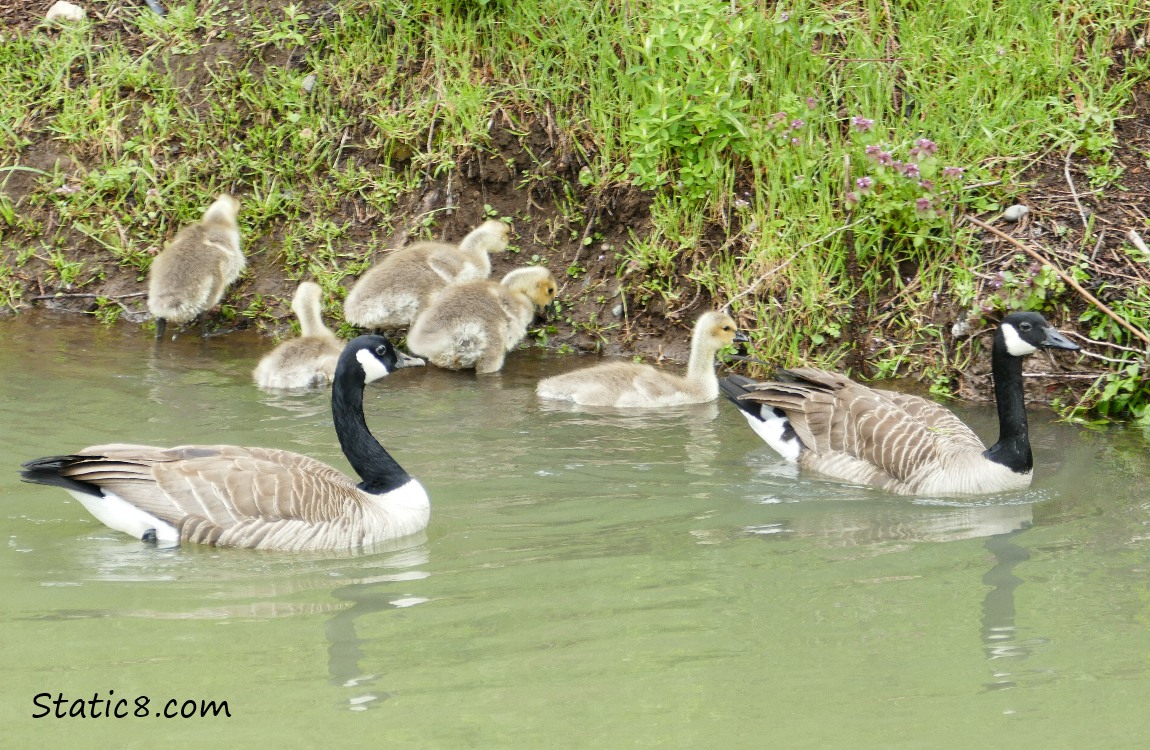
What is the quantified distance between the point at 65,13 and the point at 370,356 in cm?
663

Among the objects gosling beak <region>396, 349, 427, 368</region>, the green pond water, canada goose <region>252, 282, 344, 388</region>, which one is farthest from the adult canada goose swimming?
gosling beak <region>396, 349, 427, 368</region>

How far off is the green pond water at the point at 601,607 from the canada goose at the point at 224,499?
0.12 meters

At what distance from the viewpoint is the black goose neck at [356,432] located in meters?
6.44

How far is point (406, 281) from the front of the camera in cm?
933

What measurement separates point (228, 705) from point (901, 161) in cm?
619

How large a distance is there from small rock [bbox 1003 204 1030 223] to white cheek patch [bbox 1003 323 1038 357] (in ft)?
6.35

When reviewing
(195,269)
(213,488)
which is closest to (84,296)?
(195,269)

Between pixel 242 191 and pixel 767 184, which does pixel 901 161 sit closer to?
pixel 767 184

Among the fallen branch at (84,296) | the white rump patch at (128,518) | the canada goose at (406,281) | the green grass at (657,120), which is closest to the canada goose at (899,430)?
the green grass at (657,120)

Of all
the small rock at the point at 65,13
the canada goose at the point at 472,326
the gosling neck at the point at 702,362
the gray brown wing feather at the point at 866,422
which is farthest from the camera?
the small rock at the point at 65,13

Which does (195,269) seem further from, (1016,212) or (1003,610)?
(1003,610)

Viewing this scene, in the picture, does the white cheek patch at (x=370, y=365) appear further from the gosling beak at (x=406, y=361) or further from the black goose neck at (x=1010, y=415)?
the black goose neck at (x=1010, y=415)

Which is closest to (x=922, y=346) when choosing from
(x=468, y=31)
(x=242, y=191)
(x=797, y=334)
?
(x=797, y=334)

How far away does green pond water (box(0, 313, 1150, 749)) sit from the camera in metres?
4.36
